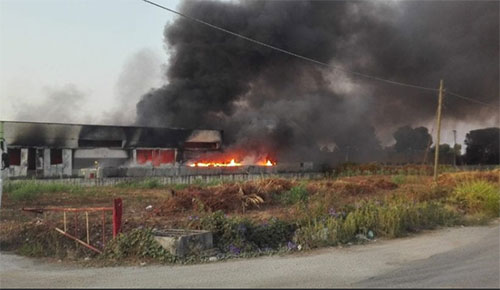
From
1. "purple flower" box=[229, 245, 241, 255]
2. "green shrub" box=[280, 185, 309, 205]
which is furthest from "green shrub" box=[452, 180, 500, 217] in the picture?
"purple flower" box=[229, 245, 241, 255]

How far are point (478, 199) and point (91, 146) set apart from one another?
24.8 meters

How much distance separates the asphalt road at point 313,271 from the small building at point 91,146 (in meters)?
22.5

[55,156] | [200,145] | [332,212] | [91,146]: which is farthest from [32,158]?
[332,212]

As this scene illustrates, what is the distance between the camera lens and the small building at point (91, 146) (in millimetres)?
28188

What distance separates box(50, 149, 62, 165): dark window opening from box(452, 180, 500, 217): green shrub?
79.1 ft

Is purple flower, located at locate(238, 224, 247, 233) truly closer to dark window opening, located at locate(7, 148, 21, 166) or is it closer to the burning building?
the burning building

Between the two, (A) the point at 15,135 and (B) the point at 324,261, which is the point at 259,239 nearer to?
(B) the point at 324,261

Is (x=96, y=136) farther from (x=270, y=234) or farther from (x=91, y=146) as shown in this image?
(x=270, y=234)

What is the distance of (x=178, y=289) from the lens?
17.2 ft

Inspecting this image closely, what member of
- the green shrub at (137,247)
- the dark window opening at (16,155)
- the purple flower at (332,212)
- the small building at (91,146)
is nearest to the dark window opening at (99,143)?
the small building at (91,146)

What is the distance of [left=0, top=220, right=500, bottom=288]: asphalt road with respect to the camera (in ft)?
18.6

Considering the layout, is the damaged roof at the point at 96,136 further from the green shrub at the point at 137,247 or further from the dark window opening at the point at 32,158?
the green shrub at the point at 137,247

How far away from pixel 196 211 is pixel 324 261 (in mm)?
4428

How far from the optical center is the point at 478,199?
42.2ft
